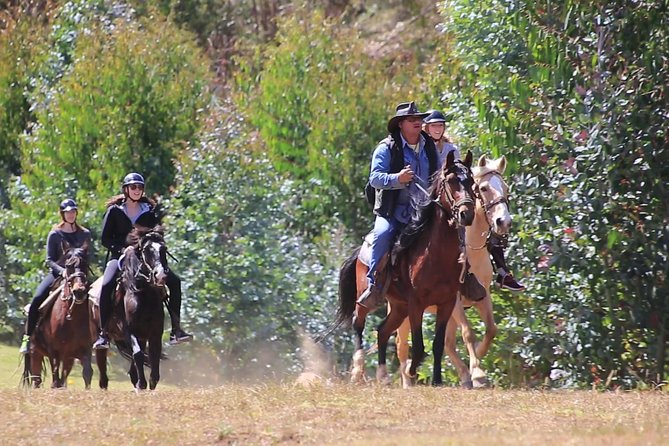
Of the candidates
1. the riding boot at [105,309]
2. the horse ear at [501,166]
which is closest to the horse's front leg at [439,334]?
the horse ear at [501,166]

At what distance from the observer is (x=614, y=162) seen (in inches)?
669

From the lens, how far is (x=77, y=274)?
17562 millimetres

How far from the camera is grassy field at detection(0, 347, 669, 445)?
1033cm

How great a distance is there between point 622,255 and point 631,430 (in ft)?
23.8

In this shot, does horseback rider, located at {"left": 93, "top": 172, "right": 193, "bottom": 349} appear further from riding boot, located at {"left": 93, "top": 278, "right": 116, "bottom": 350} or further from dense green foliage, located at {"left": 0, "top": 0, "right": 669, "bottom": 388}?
dense green foliage, located at {"left": 0, "top": 0, "right": 669, "bottom": 388}

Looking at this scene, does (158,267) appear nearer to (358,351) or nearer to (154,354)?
(154,354)

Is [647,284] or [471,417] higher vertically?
[647,284]

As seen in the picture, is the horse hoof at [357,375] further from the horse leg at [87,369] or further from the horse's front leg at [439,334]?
the horse leg at [87,369]

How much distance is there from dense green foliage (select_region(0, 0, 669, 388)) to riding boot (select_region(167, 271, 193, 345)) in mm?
4547

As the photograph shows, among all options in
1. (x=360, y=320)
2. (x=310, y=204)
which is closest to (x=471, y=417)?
(x=360, y=320)

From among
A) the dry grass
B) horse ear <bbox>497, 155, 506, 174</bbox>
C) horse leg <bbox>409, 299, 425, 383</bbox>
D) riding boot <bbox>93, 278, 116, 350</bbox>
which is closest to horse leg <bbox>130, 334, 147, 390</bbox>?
riding boot <bbox>93, 278, 116, 350</bbox>

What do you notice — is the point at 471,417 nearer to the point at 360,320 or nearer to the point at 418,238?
the point at 418,238

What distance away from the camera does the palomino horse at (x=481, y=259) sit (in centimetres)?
1450

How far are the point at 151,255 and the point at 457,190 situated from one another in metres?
3.83
